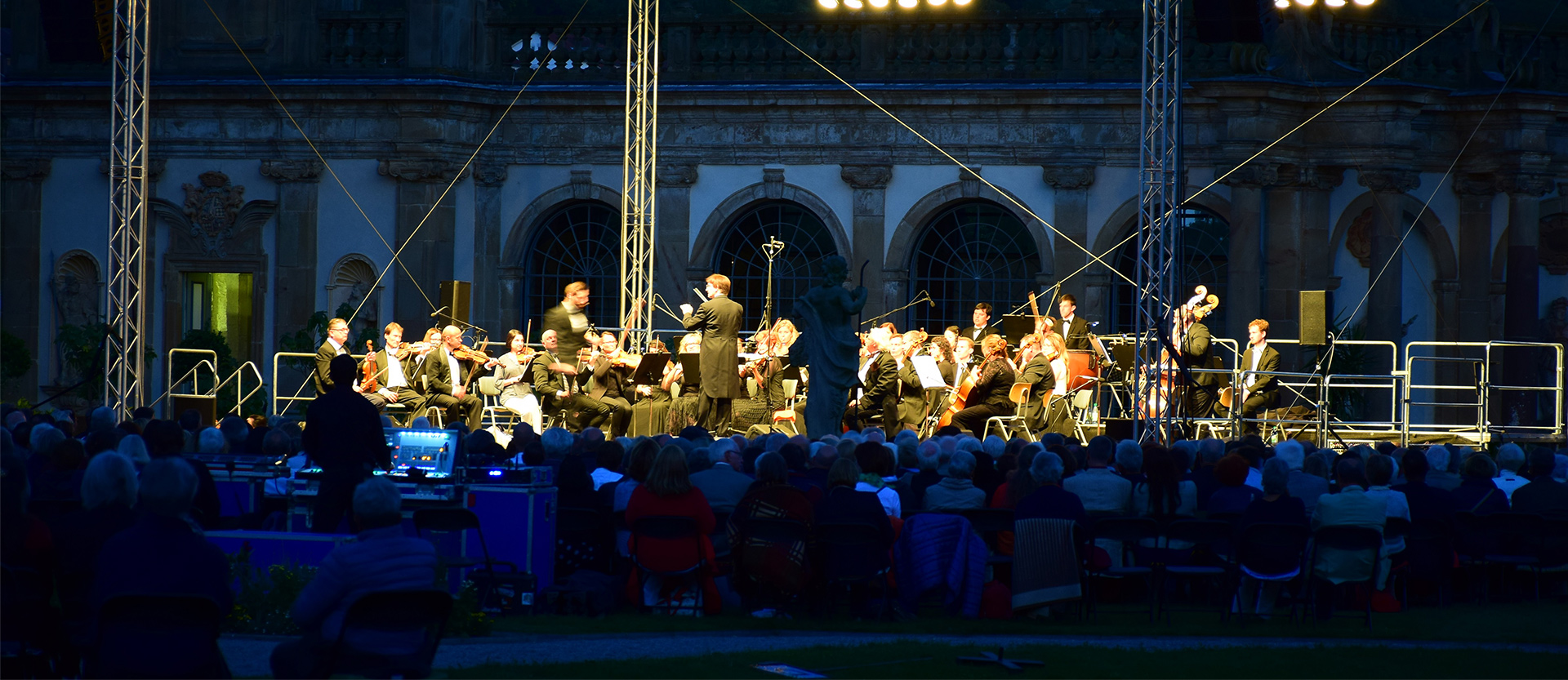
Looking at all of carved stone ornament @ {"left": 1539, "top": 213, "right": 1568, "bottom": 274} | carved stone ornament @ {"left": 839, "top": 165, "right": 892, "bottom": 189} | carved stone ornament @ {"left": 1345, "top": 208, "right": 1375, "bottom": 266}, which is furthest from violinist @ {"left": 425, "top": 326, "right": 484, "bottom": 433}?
carved stone ornament @ {"left": 1539, "top": 213, "right": 1568, "bottom": 274}

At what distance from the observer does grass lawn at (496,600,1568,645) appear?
1005cm

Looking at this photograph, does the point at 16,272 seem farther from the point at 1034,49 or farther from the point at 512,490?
the point at 512,490

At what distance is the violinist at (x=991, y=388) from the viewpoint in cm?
1820

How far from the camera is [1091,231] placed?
2430cm

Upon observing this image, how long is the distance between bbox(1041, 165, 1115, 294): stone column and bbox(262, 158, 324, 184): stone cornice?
1003 cm

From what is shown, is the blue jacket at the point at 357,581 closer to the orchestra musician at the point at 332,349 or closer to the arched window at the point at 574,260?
the orchestra musician at the point at 332,349

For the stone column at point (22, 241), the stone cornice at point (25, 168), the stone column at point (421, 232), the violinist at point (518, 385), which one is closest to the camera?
the violinist at point (518, 385)

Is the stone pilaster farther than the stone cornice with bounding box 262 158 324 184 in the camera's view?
No

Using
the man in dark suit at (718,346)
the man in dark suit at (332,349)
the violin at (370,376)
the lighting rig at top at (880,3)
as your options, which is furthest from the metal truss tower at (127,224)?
the lighting rig at top at (880,3)

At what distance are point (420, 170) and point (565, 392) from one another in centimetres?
722

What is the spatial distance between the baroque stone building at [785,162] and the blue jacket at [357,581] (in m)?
18.1

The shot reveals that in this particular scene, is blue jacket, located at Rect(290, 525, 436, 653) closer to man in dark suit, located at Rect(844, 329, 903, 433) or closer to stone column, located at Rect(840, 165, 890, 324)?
man in dark suit, located at Rect(844, 329, 903, 433)

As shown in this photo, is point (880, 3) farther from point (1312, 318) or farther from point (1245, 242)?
point (1312, 318)

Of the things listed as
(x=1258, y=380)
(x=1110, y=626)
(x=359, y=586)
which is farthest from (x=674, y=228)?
(x=359, y=586)
